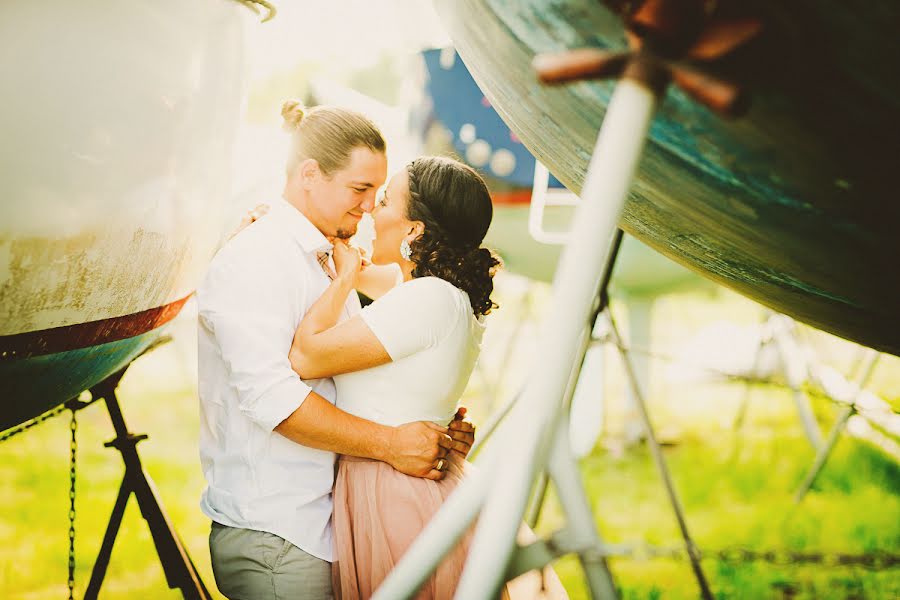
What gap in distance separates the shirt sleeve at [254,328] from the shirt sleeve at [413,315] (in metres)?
0.21

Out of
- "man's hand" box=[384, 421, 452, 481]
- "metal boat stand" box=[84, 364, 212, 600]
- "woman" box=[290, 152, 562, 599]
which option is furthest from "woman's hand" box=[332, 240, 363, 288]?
"metal boat stand" box=[84, 364, 212, 600]

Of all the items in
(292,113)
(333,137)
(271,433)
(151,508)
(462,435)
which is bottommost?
(151,508)

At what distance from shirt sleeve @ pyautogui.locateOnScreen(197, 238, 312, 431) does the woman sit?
0.06 m

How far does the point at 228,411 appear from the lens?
1831 mm

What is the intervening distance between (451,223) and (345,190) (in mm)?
310

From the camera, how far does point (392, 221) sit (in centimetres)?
199

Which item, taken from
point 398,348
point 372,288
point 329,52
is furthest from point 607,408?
point 329,52

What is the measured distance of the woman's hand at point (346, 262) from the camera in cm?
185

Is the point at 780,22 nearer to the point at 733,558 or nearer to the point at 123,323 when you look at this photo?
the point at 733,558

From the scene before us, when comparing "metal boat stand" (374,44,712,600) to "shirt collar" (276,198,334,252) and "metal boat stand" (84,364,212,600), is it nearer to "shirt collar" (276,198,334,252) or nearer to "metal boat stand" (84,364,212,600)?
"shirt collar" (276,198,334,252)

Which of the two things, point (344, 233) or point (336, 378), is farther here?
point (344, 233)

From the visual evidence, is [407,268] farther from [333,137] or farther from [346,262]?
[333,137]

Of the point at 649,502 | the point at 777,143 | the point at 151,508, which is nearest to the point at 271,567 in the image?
the point at 151,508

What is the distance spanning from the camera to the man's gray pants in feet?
5.65
